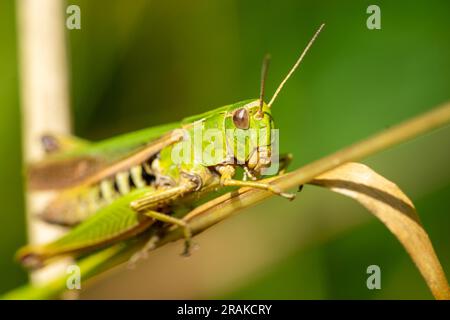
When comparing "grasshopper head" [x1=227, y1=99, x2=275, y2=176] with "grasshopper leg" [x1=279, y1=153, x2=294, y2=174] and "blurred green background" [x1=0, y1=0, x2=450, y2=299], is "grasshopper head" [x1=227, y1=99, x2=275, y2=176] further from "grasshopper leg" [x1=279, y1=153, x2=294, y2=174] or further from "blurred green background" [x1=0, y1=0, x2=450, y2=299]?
"blurred green background" [x1=0, y1=0, x2=450, y2=299]

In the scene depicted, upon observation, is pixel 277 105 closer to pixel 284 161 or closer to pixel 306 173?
pixel 284 161

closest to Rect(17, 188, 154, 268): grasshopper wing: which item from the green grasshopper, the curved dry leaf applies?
the green grasshopper

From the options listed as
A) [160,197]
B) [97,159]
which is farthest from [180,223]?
[97,159]

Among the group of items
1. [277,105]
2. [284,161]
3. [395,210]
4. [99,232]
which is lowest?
[395,210]

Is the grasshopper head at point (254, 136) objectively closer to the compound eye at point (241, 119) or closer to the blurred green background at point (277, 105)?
the compound eye at point (241, 119)

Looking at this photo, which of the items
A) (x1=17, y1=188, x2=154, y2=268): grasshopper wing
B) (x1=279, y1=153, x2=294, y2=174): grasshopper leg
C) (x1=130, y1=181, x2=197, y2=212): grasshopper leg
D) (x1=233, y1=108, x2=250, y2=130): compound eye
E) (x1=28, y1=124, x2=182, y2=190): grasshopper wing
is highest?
(x1=28, y1=124, x2=182, y2=190): grasshopper wing

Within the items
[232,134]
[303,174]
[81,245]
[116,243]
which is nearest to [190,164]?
[232,134]

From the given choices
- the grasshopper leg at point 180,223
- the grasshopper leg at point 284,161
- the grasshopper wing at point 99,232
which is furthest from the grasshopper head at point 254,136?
the grasshopper wing at point 99,232
